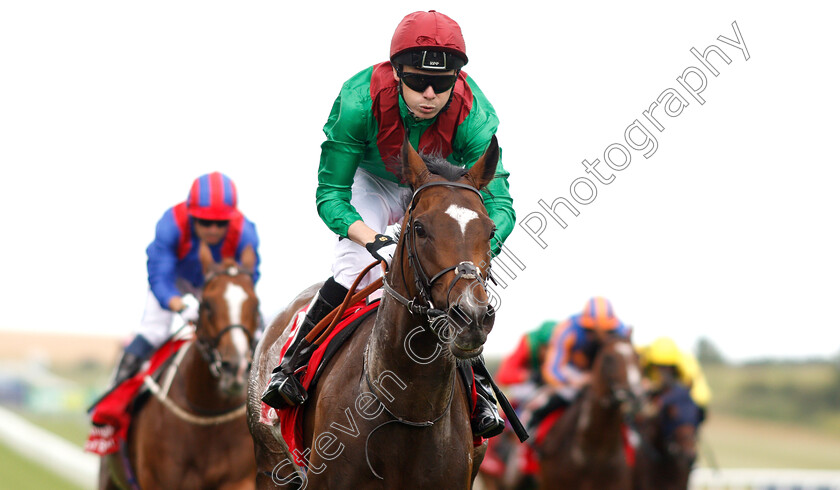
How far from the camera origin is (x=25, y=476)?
16.3m

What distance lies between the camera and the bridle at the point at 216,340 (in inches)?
276

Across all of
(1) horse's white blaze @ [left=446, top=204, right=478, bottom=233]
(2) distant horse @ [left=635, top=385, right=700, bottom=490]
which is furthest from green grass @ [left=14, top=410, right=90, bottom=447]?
(1) horse's white blaze @ [left=446, top=204, right=478, bottom=233]

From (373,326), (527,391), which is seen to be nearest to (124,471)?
(373,326)

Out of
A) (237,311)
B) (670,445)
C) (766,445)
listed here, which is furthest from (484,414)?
(766,445)

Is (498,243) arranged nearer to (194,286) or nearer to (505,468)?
(194,286)

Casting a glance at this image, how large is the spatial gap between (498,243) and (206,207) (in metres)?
4.24

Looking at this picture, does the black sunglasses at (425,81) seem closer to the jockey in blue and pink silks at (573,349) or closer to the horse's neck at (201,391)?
the horse's neck at (201,391)

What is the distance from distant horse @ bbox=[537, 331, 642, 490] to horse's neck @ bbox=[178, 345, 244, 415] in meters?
4.04

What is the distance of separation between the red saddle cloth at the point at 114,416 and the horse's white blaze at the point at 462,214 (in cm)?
484

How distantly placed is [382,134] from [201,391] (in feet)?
10.9

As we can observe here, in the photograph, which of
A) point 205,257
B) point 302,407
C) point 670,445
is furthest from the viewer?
point 670,445

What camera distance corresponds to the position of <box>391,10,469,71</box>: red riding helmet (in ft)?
14.3

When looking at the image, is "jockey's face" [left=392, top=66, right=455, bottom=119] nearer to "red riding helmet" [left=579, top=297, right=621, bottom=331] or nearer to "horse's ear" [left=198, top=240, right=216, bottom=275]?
"horse's ear" [left=198, top=240, right=216, bottom=275]

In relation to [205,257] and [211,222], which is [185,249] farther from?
[205,257]
